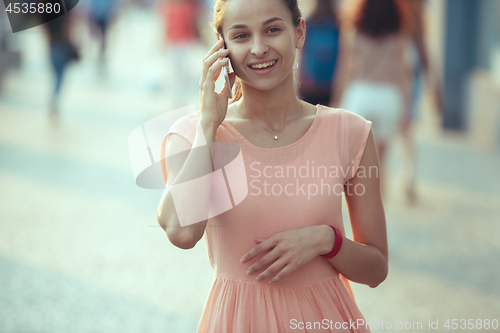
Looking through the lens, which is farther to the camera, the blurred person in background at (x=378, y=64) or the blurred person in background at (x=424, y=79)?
the blurred person in background at (x=424, y=79)

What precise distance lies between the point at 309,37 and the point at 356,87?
69 cm

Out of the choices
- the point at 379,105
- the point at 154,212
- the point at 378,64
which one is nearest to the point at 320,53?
the point at 378,64

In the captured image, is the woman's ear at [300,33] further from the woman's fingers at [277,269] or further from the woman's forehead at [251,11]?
the woman's fingers at [277,269]

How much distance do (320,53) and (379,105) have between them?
82cm

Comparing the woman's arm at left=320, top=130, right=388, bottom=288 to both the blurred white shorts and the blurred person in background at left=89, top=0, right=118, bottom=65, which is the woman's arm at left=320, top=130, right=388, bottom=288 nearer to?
the blurred white shorts

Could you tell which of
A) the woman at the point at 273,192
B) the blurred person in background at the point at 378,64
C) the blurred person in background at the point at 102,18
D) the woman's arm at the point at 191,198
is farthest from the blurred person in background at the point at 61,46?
the woman's arm at the point at 191,198

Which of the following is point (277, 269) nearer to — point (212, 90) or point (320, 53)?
point (212, 90)

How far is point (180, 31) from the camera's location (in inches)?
378

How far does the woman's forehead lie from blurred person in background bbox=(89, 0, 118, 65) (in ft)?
41.8

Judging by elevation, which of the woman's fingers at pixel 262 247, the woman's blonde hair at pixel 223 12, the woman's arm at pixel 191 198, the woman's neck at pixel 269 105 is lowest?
the woman's fingers at pixel 262 247

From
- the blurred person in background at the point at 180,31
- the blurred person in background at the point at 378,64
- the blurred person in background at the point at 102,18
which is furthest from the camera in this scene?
the blurred person in background at the point at 102,18

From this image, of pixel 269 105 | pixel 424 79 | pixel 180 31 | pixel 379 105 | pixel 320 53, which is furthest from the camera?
pixel 180 31

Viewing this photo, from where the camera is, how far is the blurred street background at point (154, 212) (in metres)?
3.77

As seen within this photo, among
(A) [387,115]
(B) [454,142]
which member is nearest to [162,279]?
(A) [387,115]
